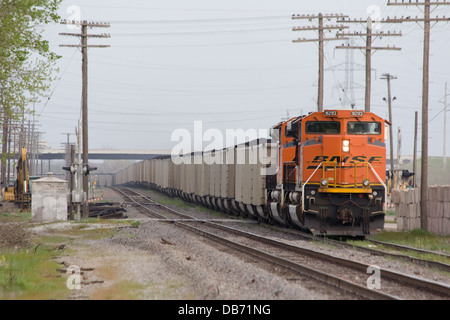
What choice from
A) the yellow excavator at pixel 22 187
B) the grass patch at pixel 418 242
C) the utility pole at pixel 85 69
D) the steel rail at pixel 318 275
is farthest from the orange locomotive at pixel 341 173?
the yellow excavator at pixel 22 187

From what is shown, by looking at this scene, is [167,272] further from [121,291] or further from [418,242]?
[418,242]

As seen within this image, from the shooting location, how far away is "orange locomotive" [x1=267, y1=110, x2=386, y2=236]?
1820 cm

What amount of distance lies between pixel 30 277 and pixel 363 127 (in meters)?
Answer: 11.2

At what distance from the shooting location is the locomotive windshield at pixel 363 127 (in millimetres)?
18531

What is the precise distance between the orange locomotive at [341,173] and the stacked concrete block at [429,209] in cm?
520

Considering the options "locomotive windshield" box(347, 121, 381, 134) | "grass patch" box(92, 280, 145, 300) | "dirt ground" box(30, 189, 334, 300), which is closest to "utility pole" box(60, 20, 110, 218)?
"dirt ground" box(30, 189, 334, 300)

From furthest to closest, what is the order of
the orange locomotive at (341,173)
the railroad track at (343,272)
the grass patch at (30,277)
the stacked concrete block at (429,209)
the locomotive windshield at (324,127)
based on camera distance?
the stacked concrete block at (429,209) → the locomotive windshield at (324,127) → the orange locomotive at (341,173) → the grass patch at (30,277) → the railroad track at (343,272)

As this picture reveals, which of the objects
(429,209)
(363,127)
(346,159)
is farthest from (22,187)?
(363,127)

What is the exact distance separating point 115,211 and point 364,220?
55.9 ft

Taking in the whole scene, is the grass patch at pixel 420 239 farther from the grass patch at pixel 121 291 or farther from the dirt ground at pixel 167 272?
the grass patch at pixel 121 291

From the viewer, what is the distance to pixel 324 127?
18.7 meters

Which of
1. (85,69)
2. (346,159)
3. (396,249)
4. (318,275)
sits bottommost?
(396,249)

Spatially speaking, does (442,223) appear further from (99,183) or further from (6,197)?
(99,183)

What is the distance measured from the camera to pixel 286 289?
9477mm
